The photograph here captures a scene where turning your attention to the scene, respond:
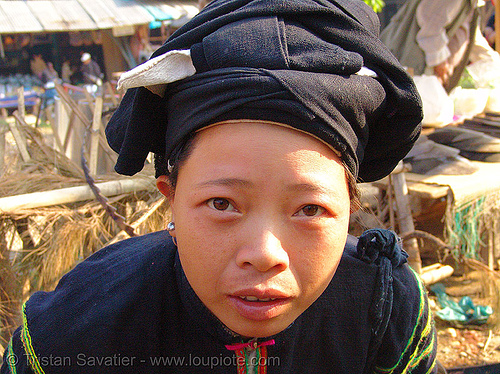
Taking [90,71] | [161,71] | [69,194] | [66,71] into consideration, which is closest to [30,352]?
[161,71]

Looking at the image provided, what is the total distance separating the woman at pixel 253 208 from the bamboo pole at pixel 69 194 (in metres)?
1.23

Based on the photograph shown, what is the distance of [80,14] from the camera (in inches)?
506

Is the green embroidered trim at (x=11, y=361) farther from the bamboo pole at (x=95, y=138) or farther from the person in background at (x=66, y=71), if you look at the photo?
the person in background at (x=66, y=71)

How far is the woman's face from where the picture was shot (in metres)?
0.99

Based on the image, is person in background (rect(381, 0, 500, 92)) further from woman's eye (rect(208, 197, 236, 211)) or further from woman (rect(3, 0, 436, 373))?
woman's eye (rect(208, 197, 236, 211))

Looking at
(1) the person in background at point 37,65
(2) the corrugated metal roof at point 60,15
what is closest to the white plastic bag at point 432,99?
(2) the corrugated metal roof at point 60,15

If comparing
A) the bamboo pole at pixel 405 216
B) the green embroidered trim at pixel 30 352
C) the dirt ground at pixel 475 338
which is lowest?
the dirt ground at pixel 475 338

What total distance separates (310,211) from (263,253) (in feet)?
0.54

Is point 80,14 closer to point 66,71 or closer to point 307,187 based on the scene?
point 66,71

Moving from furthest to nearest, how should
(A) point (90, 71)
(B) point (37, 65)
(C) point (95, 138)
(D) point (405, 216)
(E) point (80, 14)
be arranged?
(B) point (37, 65)
(A) point (90, 71)
(E) point (80, 14)
(D) point (405, 216)
(C) point (95, 138)

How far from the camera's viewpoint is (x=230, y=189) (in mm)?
999

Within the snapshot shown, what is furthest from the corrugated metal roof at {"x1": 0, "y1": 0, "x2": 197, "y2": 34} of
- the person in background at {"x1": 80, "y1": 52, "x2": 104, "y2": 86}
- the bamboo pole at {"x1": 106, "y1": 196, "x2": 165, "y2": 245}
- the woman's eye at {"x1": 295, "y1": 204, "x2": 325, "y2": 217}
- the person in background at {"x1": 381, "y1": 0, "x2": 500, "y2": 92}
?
the woman's eye at {"x1": 295, "y1": 204, "x2": 325, "y2": 217}

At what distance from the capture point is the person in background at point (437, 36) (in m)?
→ 4.79

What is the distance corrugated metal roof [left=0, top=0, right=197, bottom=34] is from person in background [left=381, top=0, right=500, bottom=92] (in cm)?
929
